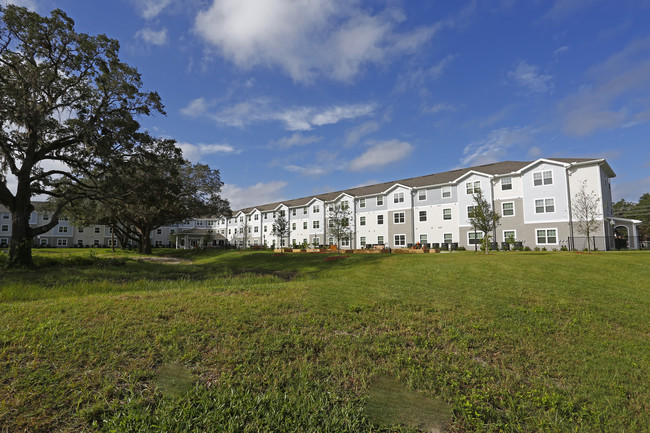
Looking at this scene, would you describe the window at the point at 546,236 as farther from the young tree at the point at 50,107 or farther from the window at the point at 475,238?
the young tree at the point at 50,107

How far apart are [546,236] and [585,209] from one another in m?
4.38

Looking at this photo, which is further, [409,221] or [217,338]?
[409,221]

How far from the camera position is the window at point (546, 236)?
2900cm

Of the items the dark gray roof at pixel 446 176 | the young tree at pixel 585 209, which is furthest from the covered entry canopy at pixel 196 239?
the young tree at pixel 585 209

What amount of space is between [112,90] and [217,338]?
18780 mm

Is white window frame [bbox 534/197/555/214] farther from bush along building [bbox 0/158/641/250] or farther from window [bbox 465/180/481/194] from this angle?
window [bbox 465/180/481/194]

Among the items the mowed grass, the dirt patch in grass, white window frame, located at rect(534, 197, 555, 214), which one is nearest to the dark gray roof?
white window frame, located at rect(534, 197, 555, 214)

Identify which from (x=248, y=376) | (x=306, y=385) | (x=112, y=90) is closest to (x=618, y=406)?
(x=306, y=385)

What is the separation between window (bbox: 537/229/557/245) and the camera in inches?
1142

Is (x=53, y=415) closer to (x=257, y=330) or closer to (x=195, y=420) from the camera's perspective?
(x=195, y=420)

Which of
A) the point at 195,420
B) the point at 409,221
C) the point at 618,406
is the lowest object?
the point at 618,406

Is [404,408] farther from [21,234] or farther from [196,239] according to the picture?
[196,239]

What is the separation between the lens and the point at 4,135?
1591 centimetres

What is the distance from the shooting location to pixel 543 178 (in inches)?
1188
